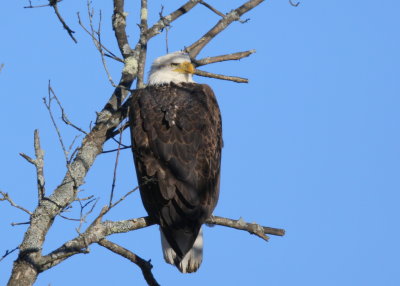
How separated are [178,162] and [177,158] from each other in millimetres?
39

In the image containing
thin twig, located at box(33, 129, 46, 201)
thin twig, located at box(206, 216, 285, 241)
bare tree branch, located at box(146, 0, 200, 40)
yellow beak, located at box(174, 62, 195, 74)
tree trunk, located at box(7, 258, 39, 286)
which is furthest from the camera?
yellow beak, located at box(174, 62, 195, 74)

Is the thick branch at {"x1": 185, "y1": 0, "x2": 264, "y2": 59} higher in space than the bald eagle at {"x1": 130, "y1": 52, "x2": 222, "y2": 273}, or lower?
higher

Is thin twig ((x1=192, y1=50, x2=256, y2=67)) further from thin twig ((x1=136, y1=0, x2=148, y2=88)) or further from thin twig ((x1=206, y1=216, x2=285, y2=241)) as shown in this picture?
thin twig ((x1=206, y1=216, x2=285, y2=241))

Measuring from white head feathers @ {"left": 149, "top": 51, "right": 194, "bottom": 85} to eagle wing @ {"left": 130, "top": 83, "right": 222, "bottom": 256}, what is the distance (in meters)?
0.41

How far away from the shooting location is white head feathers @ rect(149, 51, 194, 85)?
5820 mm

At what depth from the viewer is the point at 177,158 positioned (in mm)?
4879

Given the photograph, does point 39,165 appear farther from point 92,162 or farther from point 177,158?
point 177,158

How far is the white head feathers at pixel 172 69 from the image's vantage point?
582cm

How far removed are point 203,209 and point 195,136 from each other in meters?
0.56

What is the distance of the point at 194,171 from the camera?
4.89 metres

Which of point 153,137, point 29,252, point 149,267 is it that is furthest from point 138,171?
point 29,252

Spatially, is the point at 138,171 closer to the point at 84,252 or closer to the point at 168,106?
the point at 168,106

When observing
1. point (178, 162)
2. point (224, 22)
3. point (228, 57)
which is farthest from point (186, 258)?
point (224, 22)

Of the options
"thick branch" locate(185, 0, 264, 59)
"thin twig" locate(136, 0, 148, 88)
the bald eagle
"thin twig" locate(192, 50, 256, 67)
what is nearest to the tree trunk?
the bald eagle
